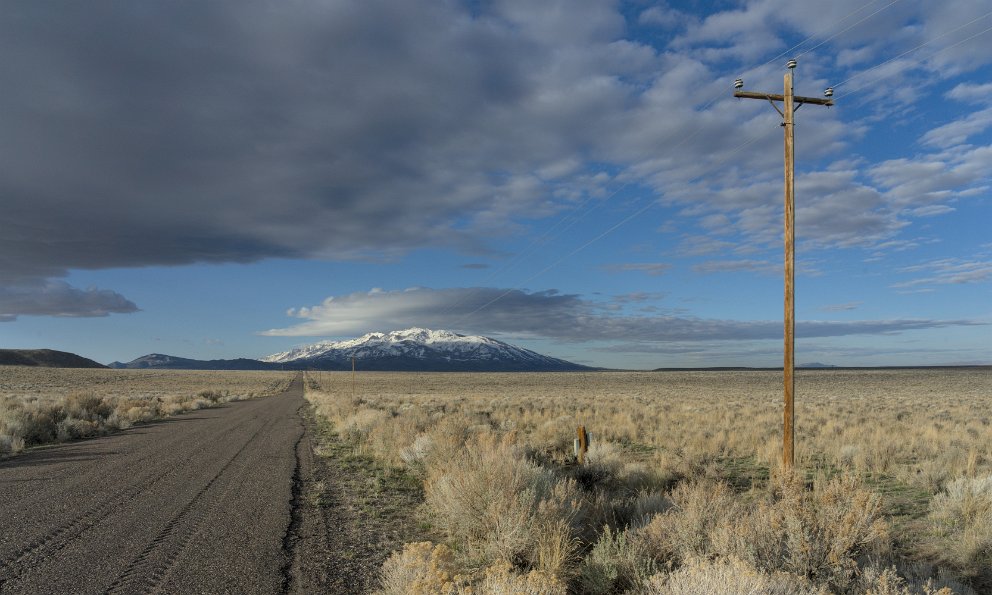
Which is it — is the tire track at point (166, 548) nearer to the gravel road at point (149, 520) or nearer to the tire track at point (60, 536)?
the gravel road at point (149, 520)

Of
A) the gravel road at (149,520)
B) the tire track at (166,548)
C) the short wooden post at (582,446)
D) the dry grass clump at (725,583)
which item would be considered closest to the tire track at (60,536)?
the gravel road at (149,520)

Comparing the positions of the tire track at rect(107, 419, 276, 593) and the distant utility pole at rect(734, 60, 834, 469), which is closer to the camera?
the tire track at rect(107, 419, 276, 593)

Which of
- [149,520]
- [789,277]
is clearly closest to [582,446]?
[789,277]

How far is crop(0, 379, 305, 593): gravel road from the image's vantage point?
6.20 m

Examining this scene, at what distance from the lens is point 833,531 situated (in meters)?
5.73

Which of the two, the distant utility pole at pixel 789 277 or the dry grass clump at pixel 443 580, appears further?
the distant utility pole at pixel 789 277

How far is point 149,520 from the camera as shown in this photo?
8461 mm

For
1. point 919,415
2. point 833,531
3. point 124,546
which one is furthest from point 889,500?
point 919,415

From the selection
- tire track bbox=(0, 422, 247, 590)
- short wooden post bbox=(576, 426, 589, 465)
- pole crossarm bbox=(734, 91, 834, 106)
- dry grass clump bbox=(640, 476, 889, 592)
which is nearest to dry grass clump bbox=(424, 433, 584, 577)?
dry grass clump bbox=(640, 476, 889, 592)

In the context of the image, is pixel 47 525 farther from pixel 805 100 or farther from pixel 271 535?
pixel 805 100

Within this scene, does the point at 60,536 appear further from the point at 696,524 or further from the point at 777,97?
the point at 777,97

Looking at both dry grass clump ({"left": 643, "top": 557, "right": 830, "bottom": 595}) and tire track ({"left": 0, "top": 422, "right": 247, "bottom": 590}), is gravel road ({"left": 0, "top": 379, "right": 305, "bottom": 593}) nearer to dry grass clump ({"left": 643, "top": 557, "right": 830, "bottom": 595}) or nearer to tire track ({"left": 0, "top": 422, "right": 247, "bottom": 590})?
tire track ({"left": 0, "top": 422, "right": 247, "bottom": 590})

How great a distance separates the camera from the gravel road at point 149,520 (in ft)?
20.4

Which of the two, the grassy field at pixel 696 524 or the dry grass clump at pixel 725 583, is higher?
the dry grass clump at pixel 725 583
